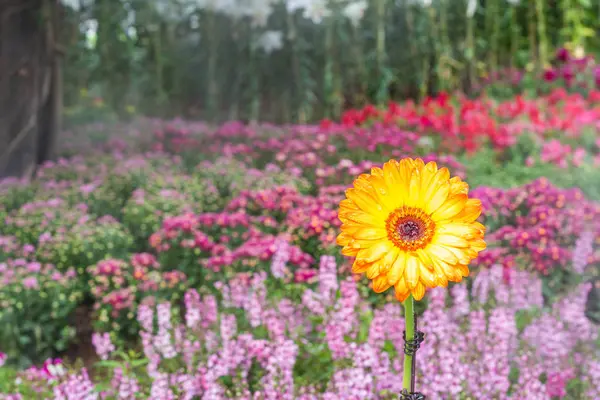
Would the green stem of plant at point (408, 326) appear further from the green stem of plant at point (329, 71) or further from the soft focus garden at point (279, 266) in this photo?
the green stem of plant at point (329, 71)

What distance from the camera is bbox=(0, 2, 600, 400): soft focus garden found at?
1.46 meters

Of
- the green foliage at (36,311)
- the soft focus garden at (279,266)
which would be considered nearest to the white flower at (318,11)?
the soft focus garden at (279,266)

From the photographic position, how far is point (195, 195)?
194 cm

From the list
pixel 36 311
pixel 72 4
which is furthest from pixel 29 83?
pixel 36 311

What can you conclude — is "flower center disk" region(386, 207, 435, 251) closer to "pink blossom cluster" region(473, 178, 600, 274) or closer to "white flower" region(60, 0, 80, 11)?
"pink blossom cluster" region(473, 178, 600, 274)

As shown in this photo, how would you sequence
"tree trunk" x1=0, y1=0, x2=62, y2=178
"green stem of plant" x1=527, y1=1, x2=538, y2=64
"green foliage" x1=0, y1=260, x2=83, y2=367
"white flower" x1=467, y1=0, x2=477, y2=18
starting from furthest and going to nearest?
1. "green stem of plant" x1=527, y1=1, x2=538, y2=64
2. "white flower" x1=467, y1=0, x2=477, y2=18
3. "tree trunk" x1=0, y1=0, x2=62, y2=178
4. "green foliage" x1=0, y1=260, x2=83, y2=367

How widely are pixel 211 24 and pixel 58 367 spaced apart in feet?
3.28

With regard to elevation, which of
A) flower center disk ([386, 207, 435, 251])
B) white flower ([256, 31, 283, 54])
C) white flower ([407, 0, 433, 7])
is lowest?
flower center disk ([386, 207, 435, 251])

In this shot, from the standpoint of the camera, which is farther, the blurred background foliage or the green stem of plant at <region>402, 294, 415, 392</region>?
the blurred background foliage

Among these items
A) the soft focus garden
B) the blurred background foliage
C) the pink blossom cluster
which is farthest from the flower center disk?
the blurred background foliage

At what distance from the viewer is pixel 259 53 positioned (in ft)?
6.41

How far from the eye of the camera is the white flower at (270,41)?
1.94 m

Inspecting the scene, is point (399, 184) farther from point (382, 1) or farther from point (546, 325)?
point (382, 1)

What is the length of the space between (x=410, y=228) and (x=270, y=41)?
1195mm
